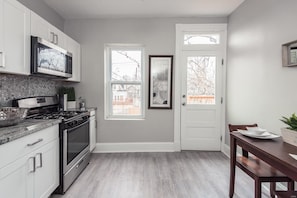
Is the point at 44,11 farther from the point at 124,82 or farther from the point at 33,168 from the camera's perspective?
the point at 33,168

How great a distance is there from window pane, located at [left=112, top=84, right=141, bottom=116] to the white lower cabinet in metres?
1.92

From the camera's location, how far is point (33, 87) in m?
2.94

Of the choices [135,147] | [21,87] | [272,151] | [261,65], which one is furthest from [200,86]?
[21,87]

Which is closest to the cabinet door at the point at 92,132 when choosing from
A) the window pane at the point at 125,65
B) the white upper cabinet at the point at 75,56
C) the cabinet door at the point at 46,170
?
the white upper cabinet at the point at 75,56

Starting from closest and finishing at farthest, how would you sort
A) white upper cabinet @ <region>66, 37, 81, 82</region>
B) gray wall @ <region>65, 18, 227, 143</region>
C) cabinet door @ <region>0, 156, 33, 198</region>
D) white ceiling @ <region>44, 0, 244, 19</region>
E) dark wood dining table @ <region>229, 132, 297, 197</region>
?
dark wood dining table @ <region>229, 132, 297, 197</region>
cabinet door @ <region>0, 156, 33, 198</region>
white ceiling @ <region>44, 0, 244, 19</region>
white upper cabinet @ <region>66, 37, 81, 82</region>
gray wall @ <region>65, 18, 227, 143</region>

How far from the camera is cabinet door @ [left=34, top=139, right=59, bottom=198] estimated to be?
194 centimetres

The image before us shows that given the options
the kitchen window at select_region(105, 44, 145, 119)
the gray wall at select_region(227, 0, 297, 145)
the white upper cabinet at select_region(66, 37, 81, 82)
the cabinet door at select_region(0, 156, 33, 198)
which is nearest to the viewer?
the cabinet door at select_region(0, 156, 33, 198)

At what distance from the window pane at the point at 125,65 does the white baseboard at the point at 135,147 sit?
1.28 m

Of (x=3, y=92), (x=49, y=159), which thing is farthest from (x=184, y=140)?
(x=3, y=92)

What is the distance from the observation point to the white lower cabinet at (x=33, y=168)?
1534mm

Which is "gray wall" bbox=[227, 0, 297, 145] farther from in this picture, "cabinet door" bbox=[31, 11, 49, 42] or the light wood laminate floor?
"cabinet door" bbox=[31, 11, 49, 42]

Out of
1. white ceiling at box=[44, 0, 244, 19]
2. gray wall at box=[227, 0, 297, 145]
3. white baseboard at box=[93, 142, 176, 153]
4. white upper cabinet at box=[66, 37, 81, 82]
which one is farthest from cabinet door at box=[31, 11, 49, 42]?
gray wall at box=[227, 0, 297, 145]

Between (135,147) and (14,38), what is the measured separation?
9.08 feet

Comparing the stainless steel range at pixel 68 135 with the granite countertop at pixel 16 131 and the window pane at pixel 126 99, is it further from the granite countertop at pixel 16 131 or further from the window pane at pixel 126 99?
the window pane at pixel 126 99
